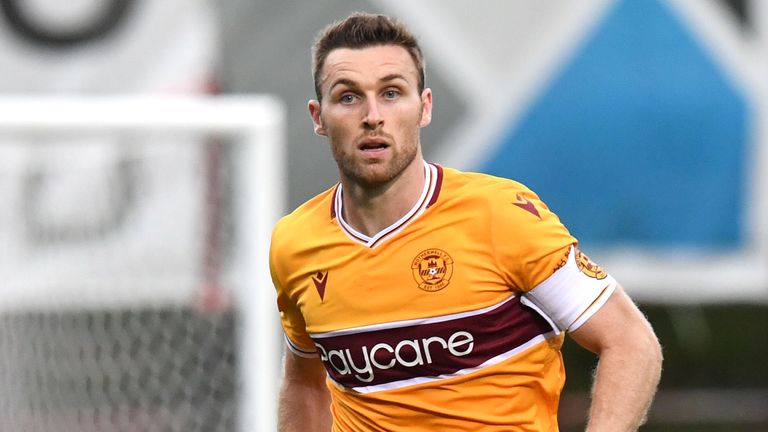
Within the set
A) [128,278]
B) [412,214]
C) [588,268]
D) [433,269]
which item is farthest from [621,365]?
[128,278]

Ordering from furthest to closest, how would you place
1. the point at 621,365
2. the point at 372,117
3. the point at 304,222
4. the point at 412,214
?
1. the point at 304,222
2. the point at 412,214
3. the point at 372,117
4. the point at 621,365

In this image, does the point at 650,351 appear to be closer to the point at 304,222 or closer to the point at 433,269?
the point at 433,269

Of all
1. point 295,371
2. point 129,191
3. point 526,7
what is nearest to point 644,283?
point 526,7

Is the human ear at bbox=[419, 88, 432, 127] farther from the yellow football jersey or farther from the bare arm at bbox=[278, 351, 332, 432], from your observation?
the bare arm at bbox=[278, 351, 332, 432]

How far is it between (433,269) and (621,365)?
474 millimetres

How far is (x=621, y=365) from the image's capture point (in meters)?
2.91

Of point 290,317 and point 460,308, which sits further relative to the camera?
point 290,317

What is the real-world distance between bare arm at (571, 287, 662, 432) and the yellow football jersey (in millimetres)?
43

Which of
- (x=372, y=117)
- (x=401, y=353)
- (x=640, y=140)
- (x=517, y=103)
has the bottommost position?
Answer: (x=401, y=353)

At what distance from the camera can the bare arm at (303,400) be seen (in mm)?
3549

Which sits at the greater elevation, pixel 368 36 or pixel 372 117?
pixel 368 36

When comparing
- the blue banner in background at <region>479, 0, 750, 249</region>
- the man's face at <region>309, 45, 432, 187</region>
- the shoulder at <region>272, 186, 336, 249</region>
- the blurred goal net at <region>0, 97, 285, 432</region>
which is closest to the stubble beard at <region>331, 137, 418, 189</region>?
the man's face at <region>309, 45, 432, 187</region>

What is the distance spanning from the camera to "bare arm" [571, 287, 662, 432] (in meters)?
2.89

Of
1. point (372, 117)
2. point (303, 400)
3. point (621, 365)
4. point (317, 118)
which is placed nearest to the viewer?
point (621, 365)
